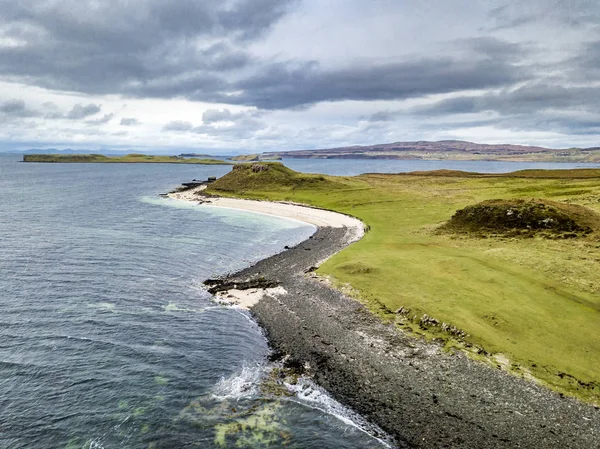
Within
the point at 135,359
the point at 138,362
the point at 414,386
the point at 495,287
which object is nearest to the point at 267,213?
the point at 495,287

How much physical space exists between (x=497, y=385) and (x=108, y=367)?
29.6m

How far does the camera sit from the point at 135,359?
102ft

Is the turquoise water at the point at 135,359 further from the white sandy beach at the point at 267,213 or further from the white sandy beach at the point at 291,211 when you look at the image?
the white sandy beach at the point at 291,211

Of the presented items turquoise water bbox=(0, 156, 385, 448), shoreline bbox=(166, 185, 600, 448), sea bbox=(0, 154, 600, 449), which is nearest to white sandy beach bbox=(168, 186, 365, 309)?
sea bbox=(0, 154, 600, 449)

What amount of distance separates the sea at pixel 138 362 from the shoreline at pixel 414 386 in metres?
2.00

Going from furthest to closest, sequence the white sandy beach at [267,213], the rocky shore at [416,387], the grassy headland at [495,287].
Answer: the white sandy beach at [267,213], the grassy headland at [495,287], the rocky shore at [416,387]

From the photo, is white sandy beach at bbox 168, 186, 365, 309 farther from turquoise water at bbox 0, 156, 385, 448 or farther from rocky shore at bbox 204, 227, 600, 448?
rocky shore at bbox 204, 227, 600, 448

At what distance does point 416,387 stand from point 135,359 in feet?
74.1

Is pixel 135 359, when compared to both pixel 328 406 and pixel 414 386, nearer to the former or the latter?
pixel 328 406

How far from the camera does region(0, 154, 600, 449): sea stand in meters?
23.0

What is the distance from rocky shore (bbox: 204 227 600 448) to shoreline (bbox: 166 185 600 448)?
2.3 inches

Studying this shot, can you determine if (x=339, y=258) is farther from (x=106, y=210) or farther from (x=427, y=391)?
(x=106, y=210)

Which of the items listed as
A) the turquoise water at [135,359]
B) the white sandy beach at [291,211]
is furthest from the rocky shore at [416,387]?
the white sandy beach at [291,211]

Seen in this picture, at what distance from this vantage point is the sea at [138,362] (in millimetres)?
22953
